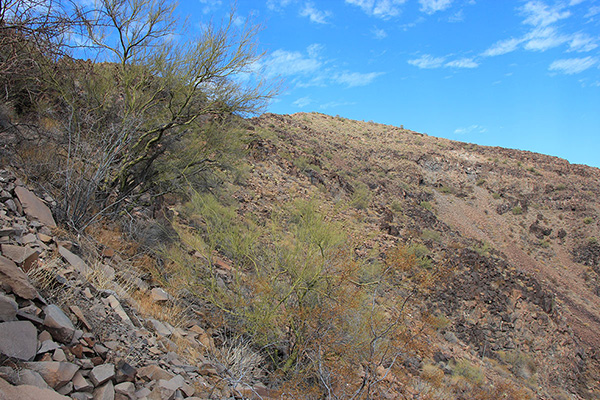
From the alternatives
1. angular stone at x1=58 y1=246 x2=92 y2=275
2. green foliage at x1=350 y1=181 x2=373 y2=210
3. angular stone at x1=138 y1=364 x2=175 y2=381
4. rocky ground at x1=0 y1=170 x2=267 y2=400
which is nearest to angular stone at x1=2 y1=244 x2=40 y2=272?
rocky ground at x1=0 y1=170 x2=267 y2=400

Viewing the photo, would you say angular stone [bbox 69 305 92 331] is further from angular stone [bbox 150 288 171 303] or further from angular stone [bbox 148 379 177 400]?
angular stone [bbox 150 288 171 303]

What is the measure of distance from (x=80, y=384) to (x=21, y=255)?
1.93 m

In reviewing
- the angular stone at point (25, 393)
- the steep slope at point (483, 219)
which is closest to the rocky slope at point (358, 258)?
the angular stone at point (25, 393)

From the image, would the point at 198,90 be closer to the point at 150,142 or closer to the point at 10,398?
the point at 150,142

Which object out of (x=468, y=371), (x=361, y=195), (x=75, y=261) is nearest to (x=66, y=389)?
(x=75, y=261)

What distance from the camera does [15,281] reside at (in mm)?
3328

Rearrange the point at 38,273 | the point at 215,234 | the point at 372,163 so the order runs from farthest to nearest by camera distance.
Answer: the point at 372,163
the point at 215,234
the point at 38,273

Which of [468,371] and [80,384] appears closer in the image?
[80,384]

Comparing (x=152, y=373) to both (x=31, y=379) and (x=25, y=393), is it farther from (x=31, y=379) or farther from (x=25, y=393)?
(x=25, y=393)

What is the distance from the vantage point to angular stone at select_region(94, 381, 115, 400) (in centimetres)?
313

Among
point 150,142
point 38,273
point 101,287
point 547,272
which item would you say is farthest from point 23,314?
point 547,272

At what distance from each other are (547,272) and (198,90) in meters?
26.4

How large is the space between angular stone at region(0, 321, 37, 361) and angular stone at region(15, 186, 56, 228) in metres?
2.97

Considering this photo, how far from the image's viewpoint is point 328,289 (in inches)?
232
